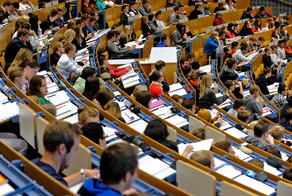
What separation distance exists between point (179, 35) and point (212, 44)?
0.74 metres

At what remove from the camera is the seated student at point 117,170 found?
2062 mm

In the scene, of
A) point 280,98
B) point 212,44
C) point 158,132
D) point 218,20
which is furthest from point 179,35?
point 158,132

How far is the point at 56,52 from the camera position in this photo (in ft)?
18.5

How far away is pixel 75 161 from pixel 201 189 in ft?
2.86

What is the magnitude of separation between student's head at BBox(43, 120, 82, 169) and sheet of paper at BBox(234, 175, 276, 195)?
163 cm

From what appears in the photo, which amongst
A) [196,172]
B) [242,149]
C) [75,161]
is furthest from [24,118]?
[242,149]

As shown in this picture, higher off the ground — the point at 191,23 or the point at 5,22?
the point at 5,22

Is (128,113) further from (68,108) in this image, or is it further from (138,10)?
(138,10)

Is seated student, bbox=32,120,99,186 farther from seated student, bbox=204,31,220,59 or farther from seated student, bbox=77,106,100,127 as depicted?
seated student, bbox=204,31,220,59

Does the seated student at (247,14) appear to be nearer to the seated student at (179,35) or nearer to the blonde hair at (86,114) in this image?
the seated student at (179,35)

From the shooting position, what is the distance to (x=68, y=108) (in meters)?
4.32

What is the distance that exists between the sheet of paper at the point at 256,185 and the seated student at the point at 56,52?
3056mm

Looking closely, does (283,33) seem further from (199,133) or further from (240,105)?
(199,133)

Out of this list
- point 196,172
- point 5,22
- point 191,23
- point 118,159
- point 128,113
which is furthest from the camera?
point 191,23
